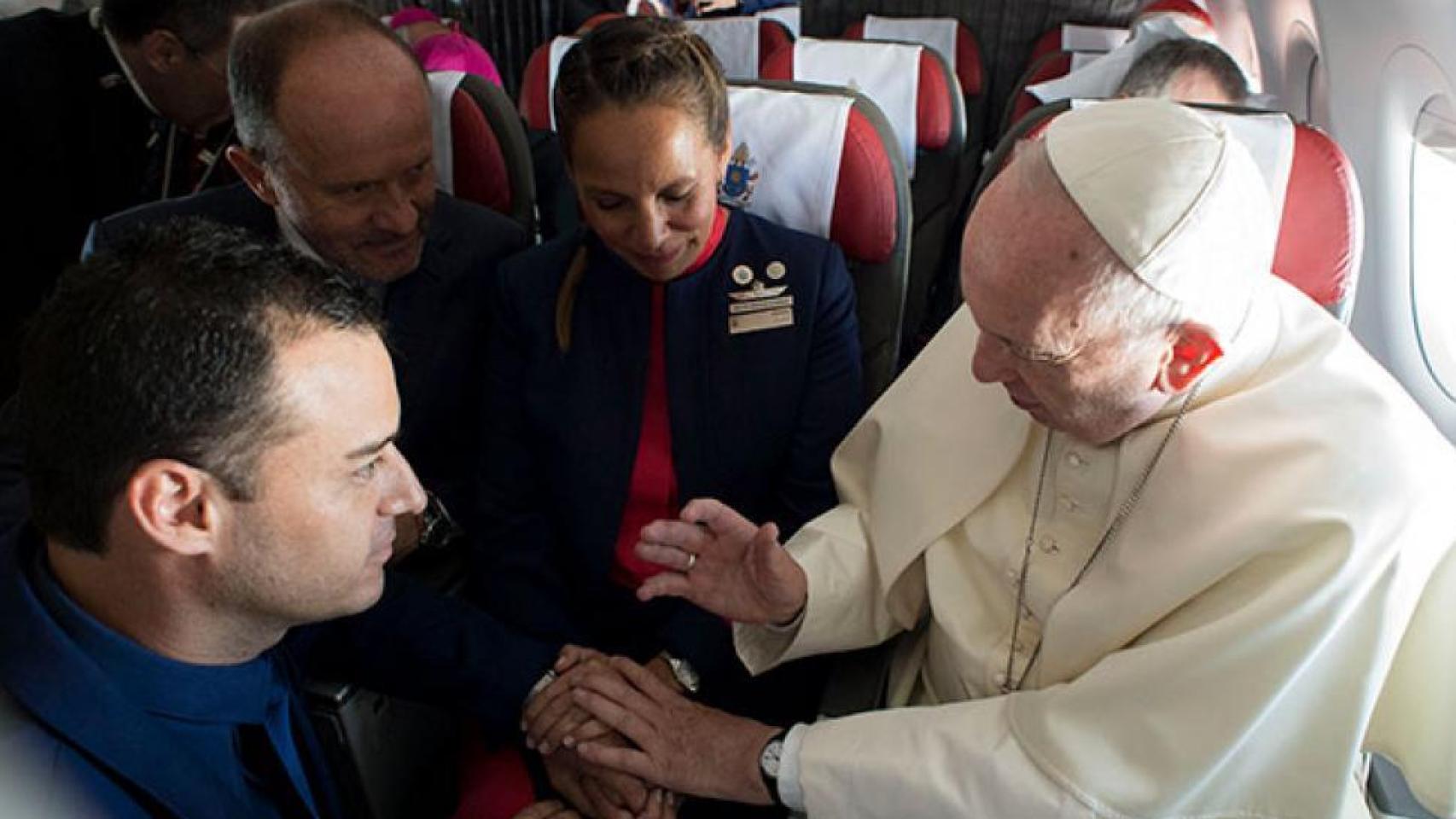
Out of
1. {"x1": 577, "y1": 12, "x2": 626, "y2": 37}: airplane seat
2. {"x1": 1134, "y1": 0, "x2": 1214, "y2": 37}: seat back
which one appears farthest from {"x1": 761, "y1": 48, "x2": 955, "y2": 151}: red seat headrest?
{"x1": 1134, "y1": 0, "x2": 1214, "y2": 37}: seat back

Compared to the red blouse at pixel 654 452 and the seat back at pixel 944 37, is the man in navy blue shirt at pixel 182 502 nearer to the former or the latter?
the red blouse at pixel 654 452

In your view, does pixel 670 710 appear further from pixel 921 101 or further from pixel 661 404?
pixel 921 101

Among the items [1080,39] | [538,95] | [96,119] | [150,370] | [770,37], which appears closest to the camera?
[150,370]

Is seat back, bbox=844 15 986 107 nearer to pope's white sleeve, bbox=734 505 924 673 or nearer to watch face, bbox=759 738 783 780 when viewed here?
pope's white sleeve, bbox=734 505 924 673

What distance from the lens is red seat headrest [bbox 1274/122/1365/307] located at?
5.49 ft

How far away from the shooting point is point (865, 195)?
2.04m

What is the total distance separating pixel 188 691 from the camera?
1.20m

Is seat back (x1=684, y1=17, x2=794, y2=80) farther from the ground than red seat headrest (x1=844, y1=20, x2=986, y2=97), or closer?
farther from the ground

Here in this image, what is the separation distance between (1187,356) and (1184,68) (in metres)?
1.76

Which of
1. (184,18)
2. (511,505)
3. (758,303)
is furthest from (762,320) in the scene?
(184,18)

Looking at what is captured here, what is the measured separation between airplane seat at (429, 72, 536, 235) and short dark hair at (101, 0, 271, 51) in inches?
26.0

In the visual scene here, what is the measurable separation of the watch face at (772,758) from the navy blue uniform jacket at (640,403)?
0.31m

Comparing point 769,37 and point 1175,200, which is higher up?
point 1175,200

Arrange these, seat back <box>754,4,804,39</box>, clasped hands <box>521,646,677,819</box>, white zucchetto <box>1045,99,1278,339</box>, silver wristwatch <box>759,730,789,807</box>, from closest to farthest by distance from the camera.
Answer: white zucchetto <box>1045,99,1278,339</box> < silver wristwatch <box>759,730,789,807</box> < clasped hands <box>521,646,677,819</box> < seat back <box>754,4,804,39</box>
